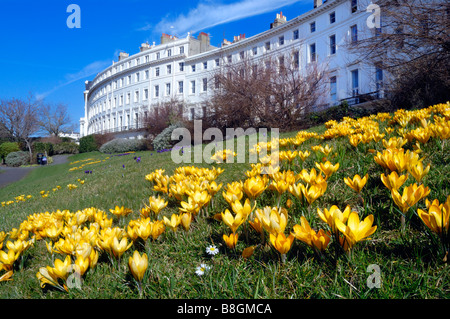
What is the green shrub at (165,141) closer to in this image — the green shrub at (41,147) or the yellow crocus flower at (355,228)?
the yellow crocus flower at (355,228)

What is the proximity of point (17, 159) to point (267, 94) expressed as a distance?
1365 inches

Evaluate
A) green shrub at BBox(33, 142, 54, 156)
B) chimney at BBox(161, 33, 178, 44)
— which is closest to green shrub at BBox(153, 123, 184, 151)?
green shrub at BBox(33, 142, 54, 156)

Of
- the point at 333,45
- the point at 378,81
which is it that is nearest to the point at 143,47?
the point at 333,45

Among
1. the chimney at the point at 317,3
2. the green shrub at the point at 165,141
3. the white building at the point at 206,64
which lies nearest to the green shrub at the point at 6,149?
the white building at the point at 206,64

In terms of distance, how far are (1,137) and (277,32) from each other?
1818 inches

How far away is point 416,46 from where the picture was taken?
805 centimetres

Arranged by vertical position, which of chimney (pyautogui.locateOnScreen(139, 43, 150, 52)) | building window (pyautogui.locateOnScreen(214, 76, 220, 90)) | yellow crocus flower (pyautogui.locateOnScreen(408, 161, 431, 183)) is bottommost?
yellow crocus flower (pyautogui.locateOnScreen(408, 161, 431, 183))
